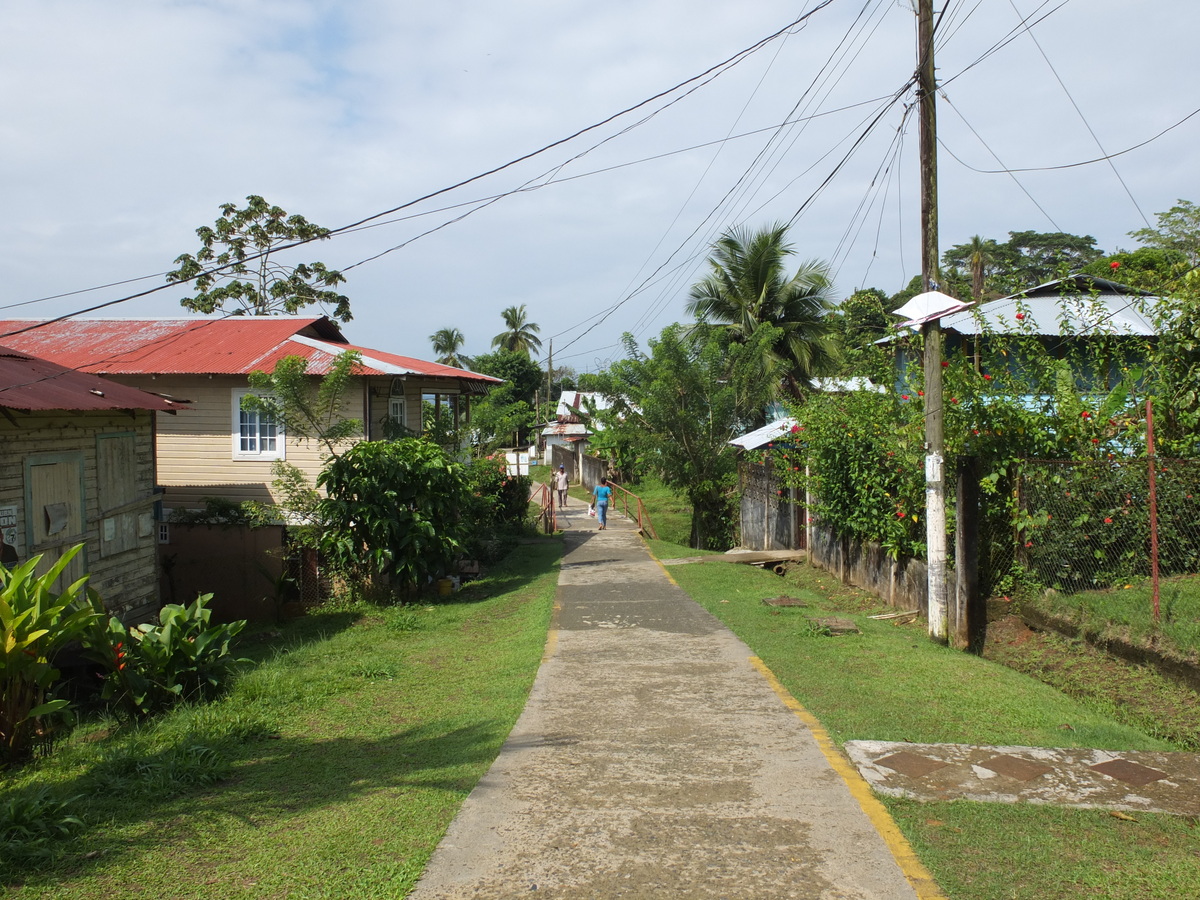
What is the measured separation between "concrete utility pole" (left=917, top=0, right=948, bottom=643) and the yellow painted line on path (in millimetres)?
3486

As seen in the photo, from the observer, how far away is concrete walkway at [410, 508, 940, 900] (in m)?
3.96

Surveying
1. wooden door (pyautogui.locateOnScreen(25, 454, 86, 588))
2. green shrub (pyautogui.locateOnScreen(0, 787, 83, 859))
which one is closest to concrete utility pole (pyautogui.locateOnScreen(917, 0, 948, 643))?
green shrub (pyautogui.locateOnScreen(0, 787, 83, 859))

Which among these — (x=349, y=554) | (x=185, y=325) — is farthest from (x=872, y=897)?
(x=185, y=325)

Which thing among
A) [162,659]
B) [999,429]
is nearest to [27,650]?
[162,659]

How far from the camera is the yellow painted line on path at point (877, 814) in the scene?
3921 millimetres

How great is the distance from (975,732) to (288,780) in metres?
4.35

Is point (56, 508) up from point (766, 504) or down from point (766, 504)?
up

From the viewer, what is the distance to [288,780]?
5406 mm

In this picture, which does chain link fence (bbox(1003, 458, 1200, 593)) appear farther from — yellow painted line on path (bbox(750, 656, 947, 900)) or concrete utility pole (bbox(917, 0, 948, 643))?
yellow painted line on path (bbox(750, 656, 947, 900))

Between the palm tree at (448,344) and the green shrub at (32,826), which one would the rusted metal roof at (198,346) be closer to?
the green shrub at (32,826)

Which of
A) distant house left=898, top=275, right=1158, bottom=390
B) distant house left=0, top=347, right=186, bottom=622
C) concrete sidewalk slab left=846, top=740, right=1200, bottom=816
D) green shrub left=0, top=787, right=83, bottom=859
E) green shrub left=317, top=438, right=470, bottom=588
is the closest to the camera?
green shrub left=0, top=787, right=83, bottom=859

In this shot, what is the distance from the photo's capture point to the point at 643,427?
20.5 m

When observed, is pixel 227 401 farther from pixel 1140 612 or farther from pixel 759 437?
pixel 1140 612

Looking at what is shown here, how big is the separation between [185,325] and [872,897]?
755 inches
